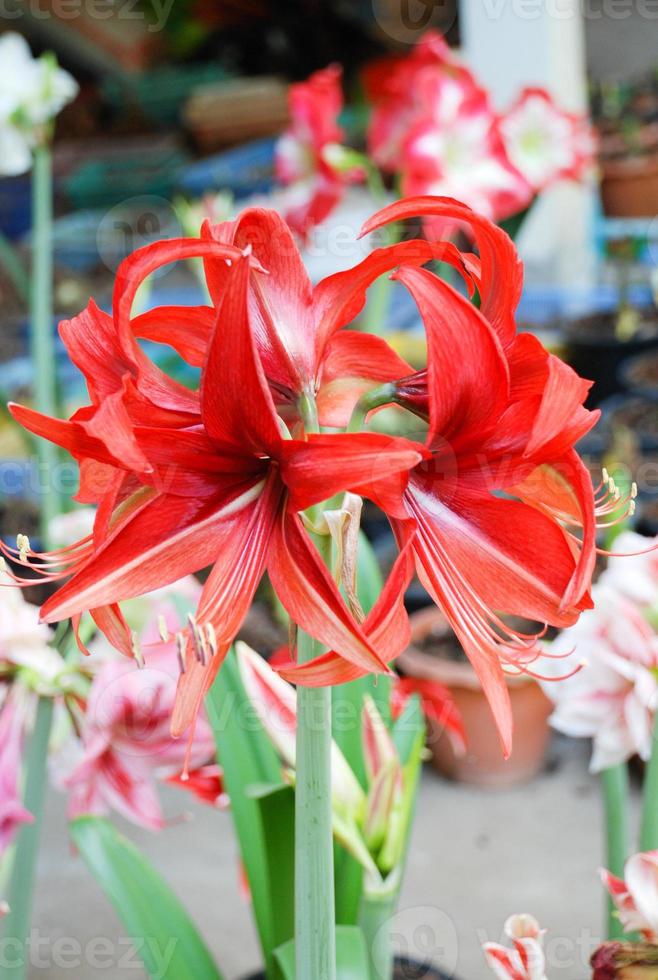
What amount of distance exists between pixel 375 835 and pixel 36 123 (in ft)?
4.45

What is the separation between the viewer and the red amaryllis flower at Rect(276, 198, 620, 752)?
0.54 m

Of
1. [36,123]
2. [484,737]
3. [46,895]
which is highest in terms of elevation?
[36,123]

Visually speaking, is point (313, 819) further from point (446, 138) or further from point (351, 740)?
point (446, 138)

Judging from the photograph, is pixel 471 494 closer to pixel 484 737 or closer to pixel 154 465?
pixel 154 465

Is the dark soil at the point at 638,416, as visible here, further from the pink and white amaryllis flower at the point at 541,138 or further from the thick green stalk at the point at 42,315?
the thick green stalk at the point at 42,315

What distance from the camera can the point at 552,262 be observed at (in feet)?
10.6

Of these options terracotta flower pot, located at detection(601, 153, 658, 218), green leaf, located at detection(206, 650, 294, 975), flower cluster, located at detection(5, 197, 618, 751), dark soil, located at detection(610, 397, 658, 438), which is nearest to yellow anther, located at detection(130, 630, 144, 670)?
flower cluster, located at detection(5, 197, 618, 751)

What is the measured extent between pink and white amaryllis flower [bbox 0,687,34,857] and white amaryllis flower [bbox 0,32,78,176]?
1.17 m

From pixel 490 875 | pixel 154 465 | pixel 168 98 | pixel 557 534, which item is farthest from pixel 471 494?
pixel 168 98

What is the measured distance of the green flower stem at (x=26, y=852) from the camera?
87 cm

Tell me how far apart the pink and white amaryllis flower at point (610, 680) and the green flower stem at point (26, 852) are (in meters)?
0.41

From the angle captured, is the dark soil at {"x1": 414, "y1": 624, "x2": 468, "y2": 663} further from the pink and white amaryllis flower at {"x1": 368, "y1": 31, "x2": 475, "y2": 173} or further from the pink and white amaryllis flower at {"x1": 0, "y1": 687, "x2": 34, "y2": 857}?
the pink and white amaryllis flower at {"x1": 0, "y1": 687, "x2": 34, "y2": 857}

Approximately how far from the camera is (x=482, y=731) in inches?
70.5

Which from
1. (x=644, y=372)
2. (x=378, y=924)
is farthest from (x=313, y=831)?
(x=644, y=372)
